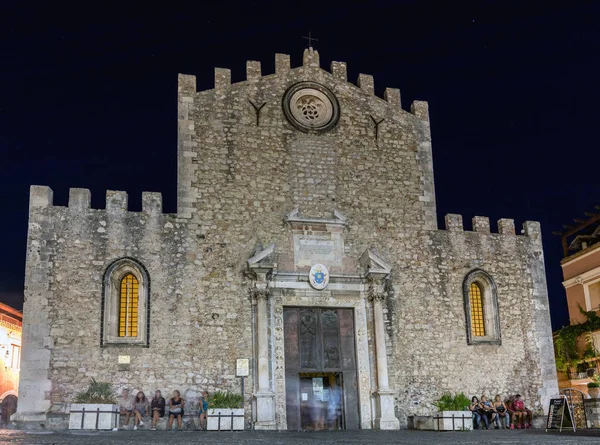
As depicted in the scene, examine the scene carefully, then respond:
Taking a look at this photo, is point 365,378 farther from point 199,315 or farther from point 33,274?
point 33,274

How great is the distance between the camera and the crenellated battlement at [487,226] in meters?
22.3

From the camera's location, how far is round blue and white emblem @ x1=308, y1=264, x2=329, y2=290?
2008 cm

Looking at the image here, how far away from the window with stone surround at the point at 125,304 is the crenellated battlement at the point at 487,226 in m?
9.81

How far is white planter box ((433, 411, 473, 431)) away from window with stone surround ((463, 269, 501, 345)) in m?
2.80

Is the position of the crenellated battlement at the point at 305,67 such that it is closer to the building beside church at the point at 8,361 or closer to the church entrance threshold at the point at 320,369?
the church entrance threshold at the point at 320,369

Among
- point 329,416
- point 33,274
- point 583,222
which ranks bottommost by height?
point 329,416

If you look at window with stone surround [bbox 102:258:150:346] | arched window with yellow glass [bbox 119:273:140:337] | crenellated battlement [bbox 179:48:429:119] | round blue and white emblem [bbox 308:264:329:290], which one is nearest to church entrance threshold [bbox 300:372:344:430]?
round blue and white emblem [bbox 308:264:329:290]

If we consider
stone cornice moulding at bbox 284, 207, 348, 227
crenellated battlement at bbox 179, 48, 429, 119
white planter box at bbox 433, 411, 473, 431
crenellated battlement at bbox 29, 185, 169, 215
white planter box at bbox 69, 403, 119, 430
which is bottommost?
white planter box at bbox 433, 411, 473, 431

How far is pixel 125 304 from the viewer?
18953mm

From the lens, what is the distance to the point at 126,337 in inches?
733

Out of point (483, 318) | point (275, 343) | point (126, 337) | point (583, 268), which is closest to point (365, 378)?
point (275, 343)

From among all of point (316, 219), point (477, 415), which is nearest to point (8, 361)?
point (316, 219)

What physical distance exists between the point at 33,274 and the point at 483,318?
534 inches

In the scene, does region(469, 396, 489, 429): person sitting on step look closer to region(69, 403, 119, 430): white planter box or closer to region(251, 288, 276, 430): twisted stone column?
region(251, 288, 276, 430): twisted stone column
